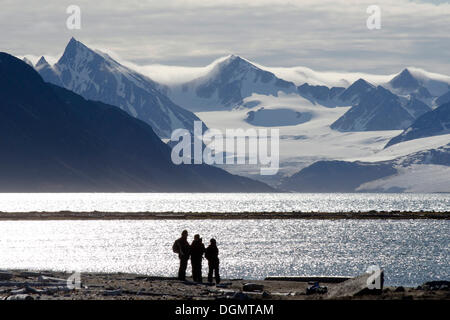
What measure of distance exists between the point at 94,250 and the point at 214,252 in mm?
47395

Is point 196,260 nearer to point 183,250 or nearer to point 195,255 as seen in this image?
point 195,255

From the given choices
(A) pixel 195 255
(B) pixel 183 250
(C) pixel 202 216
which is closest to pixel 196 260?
(A) pixel 195 255

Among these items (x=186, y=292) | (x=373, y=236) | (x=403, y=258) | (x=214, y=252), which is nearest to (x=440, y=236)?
(x=373, y=236)

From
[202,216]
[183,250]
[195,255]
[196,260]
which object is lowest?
[196,260]

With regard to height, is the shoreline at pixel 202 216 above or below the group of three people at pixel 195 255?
above

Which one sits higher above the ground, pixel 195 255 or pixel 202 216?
pixel 202 216

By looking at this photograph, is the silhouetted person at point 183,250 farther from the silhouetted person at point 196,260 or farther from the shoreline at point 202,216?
the shoreline at point 202,216

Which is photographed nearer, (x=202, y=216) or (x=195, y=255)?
(x=195, y=255)

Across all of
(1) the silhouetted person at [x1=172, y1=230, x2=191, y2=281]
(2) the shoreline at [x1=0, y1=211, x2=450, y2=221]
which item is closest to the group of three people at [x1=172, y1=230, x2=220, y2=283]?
(1) the silhouetted person at [x1=172, y1=230, x2=191, y2=281]

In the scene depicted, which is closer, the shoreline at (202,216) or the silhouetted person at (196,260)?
the silhouetted person at (196,260)

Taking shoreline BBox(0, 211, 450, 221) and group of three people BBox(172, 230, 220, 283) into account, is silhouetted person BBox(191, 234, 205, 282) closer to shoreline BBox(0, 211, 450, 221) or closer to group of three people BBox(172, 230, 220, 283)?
group of three people BBox(172, 230, 220, 283)

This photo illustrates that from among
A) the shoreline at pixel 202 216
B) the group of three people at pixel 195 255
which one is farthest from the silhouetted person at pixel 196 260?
the shoreline at pixel 202 216
